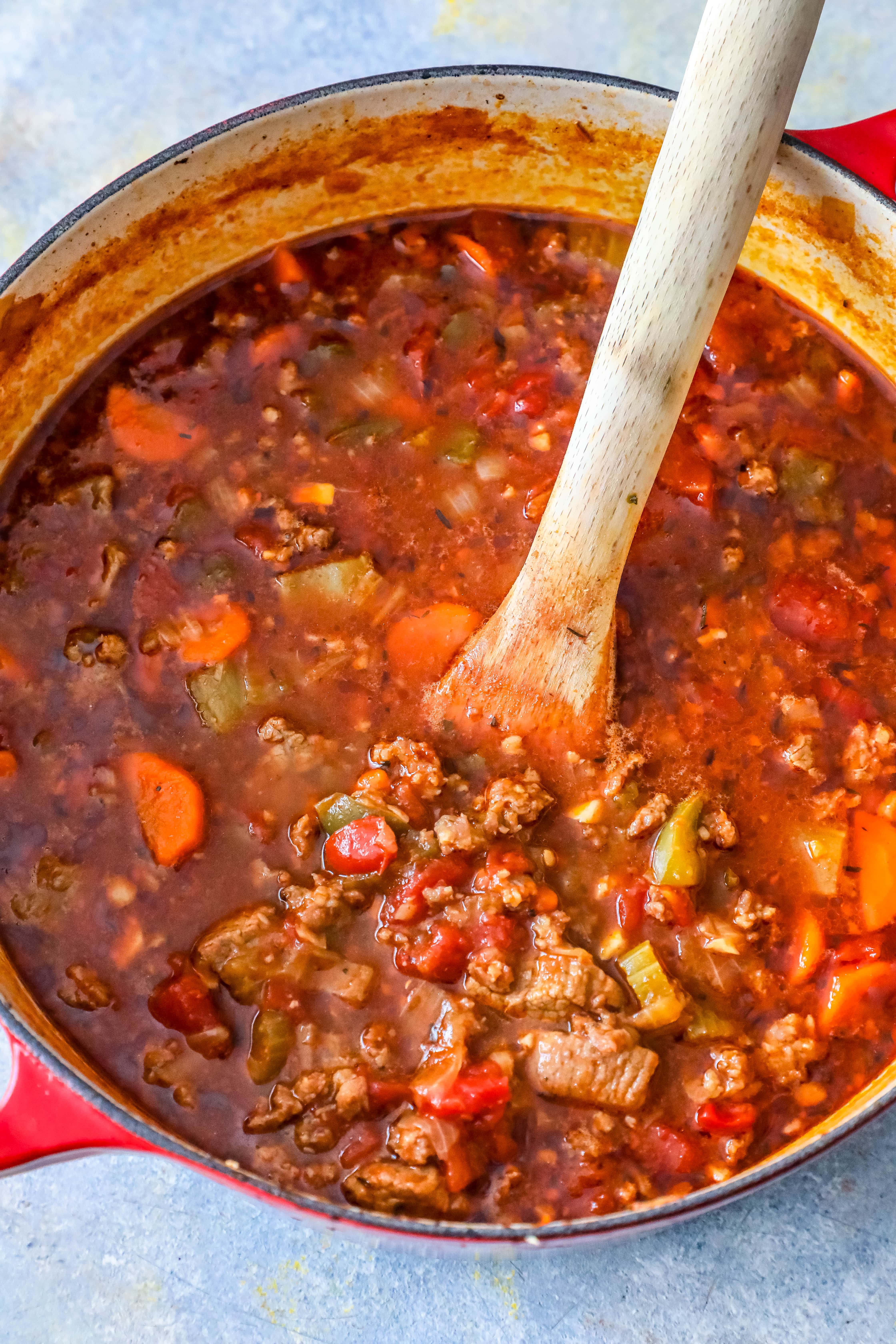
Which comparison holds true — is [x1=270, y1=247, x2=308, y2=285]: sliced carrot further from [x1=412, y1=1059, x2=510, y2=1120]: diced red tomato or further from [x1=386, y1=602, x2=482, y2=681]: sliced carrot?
[x1=412, y1=1059, x2=510, y2=1120]: diced red tomato

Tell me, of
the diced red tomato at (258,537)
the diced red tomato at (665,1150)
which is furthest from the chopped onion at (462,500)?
the diced red tomato at (665,1150)

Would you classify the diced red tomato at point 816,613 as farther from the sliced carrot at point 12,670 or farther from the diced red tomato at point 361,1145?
the sliced carrot at point 12,670

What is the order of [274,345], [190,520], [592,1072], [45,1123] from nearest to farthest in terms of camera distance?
[45,1123], [592,1072], [190,520], [274,345]

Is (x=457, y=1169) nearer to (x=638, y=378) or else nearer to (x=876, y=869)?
(x=876, y=869)

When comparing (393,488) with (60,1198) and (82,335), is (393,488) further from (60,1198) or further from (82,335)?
(60,1198)

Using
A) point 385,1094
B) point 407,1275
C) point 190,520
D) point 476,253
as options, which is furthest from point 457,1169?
point 476,253

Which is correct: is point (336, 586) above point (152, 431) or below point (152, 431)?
below
